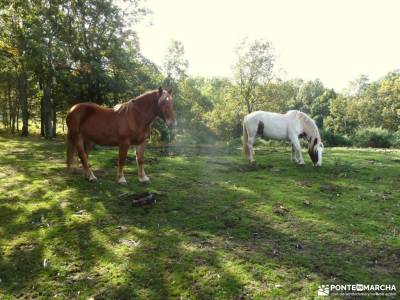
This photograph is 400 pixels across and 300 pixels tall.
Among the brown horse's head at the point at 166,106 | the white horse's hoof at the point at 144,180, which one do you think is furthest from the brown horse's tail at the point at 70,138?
the brown horse's head at the point at 166,106

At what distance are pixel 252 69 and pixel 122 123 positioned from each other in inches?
1712

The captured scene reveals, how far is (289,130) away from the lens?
13.1 m

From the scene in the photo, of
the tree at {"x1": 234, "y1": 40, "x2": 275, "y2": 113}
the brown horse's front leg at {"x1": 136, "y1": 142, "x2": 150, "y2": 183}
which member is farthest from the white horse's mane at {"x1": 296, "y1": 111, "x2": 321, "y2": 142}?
the tree at {"x1": 234, "y1": 40, "x2": 275, "y2": 113}

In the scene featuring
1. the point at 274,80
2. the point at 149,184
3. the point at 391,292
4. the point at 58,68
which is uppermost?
the point at 274,80

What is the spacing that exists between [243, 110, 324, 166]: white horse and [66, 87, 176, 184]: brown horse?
451 cm

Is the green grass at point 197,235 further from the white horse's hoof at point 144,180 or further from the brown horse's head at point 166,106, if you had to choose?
the brown horse's head at point 166,106

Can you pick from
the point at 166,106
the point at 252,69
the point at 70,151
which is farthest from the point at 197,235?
the point at 252,69

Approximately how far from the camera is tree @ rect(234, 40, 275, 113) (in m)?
50.0

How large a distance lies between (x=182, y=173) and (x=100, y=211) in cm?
397

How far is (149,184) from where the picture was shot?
9.88 meters

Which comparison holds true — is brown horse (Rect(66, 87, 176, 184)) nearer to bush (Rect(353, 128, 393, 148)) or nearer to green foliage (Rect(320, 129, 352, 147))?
green foliage (Rect(320, 129, 352, 147))

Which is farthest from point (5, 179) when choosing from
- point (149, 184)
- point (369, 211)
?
point (369, 211)

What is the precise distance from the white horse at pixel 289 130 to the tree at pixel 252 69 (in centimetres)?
3888

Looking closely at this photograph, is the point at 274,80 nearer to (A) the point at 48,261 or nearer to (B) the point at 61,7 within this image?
(B) the point at 61,7
